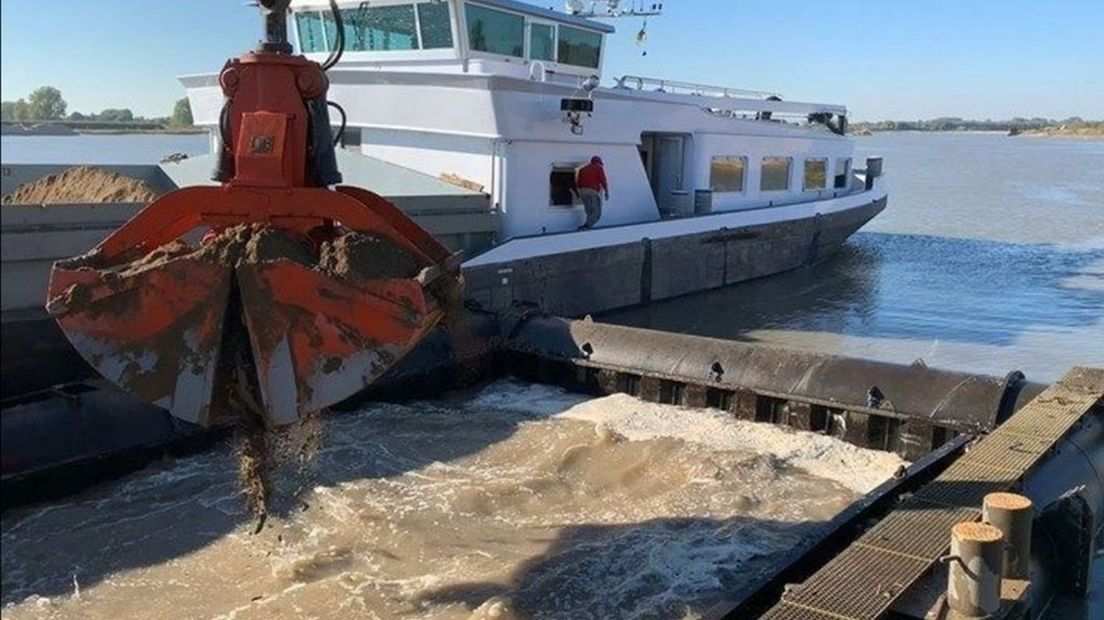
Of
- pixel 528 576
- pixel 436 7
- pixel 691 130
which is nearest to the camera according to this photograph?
pixel 528 576

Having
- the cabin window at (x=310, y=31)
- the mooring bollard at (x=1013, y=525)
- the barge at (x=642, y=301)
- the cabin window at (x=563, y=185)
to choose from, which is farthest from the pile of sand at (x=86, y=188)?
the mooring bollard at (x=1013, y=525)

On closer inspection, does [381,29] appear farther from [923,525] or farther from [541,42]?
[923,525]

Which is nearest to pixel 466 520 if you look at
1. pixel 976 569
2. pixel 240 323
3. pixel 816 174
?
pixel 240 323

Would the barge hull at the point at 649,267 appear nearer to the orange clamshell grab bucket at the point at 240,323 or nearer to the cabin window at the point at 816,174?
the cabin window at the point at 816,174

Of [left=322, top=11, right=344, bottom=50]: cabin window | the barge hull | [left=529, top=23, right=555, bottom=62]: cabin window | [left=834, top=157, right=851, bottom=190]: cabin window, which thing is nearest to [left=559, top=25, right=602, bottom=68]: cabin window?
[left=529, top=23, right=555, bottom=62]: cabin window

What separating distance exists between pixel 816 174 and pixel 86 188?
1332cm

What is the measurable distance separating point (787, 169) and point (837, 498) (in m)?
11.9

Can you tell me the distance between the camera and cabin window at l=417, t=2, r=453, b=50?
13.0 metres

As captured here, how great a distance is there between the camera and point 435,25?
13.1 m

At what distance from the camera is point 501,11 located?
1328 cm

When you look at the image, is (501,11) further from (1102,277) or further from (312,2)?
(1102,277)

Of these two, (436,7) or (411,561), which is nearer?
(411,561)

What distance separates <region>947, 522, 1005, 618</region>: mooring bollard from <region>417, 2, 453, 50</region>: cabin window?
10.6 m

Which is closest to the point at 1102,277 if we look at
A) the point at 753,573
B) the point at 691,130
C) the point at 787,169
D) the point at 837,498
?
the point at 787,169
